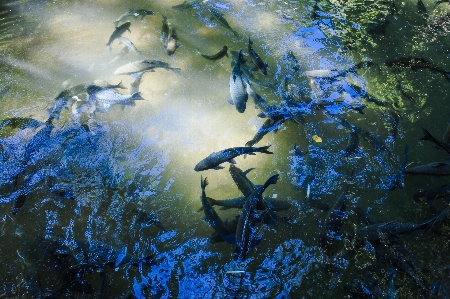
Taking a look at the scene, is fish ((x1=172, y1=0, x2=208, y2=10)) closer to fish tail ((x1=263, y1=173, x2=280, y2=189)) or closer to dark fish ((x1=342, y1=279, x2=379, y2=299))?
fish tail ((x1=263, y1=173, x2=280, y2=189))

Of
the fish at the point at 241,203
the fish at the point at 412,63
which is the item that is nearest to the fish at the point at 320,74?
the fish at the point at 412,63

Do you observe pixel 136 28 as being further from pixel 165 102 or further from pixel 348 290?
pixel 348 290

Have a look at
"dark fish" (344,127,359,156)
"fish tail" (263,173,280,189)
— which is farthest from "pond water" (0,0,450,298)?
"fish tail" (263,173,280,189)

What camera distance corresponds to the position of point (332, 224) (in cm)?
272

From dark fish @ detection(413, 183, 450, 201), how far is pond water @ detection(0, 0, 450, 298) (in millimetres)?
21

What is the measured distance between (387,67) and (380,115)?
3.70 ft

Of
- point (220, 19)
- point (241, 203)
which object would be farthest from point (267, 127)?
point (220, 19)

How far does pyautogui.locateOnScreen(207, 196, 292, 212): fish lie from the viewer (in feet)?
9.38

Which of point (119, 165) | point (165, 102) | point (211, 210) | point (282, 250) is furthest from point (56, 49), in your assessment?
point (282, 250)

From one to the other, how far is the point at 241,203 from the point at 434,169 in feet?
6.92

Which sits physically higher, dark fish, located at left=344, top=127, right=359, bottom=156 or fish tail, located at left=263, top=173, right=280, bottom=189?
fish tail, located at left=263, top=173, right=280, bottom=189

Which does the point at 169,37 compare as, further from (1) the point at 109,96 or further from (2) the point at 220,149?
(2) the point at 220,149

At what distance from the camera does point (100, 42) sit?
4.89 m

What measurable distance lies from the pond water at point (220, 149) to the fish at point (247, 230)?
0.03 metres
